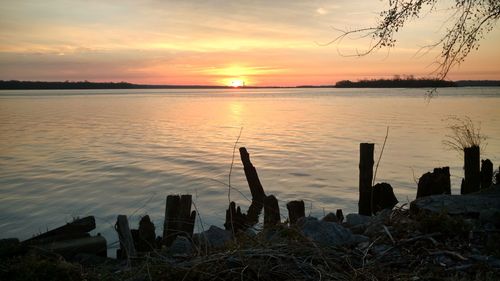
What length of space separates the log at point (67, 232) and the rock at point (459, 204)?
6.66m

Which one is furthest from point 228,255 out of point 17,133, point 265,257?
point 17,133

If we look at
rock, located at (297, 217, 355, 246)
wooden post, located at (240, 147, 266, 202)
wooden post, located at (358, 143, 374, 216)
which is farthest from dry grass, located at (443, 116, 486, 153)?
rock, located at (297, 217, 355, 246)

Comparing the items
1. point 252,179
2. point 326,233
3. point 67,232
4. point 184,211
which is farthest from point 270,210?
point 67,232

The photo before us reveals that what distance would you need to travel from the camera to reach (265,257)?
203 inches

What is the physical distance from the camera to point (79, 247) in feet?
29.8

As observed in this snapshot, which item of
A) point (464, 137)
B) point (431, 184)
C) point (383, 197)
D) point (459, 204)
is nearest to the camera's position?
point (459, 204)

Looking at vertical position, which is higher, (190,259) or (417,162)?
(190,259)

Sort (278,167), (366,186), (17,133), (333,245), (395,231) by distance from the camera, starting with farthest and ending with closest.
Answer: (17,133)
(278,167)
(366,186)
(395,231)
(333,245)

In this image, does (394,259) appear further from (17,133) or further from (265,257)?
(17,133)

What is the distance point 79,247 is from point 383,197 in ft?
24.9

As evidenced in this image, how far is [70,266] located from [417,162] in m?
20.2

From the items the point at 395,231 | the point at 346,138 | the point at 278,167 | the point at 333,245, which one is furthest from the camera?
the point at 346,138

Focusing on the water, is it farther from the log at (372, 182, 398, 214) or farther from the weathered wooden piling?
the weathered wooden piling

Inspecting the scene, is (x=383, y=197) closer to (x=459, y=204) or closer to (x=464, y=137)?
(x=459, y=204)
